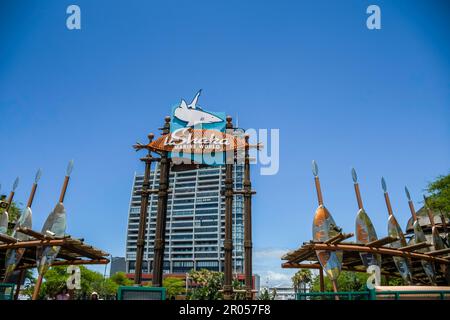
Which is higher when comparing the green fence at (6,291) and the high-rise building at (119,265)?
the high-rise building at (119,265)

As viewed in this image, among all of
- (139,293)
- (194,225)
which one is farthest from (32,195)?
(194,225)

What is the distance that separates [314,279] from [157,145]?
57851mm

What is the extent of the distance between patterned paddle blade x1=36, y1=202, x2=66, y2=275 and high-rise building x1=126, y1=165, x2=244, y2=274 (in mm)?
101476

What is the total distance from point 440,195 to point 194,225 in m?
106

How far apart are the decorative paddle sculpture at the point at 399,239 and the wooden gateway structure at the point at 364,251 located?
1.42 feet

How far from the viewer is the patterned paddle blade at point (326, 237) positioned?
17094 mm

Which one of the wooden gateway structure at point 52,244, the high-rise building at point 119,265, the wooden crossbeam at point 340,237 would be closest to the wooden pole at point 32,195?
the wooden gateway structure at point 52,244

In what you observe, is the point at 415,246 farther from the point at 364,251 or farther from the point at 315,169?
the point at 315,169

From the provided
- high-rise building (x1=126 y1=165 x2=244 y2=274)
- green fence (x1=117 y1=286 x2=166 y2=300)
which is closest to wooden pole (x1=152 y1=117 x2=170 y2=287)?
green fence (x1=117 y1=286 x2=166 y2=300)

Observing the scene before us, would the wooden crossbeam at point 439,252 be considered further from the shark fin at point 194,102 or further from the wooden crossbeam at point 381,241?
the shark fin at point 194,102

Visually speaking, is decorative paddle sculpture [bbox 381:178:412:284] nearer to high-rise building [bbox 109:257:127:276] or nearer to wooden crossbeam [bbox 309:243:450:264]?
wooden crossbeam [bbox 309:243:450:264]
